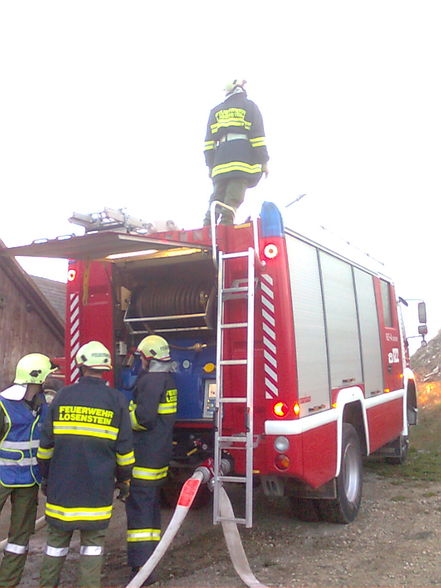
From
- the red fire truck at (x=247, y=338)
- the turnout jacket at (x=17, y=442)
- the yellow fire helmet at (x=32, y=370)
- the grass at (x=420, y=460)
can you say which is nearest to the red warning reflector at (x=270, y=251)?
the red fire truck at (x=247, y=338)

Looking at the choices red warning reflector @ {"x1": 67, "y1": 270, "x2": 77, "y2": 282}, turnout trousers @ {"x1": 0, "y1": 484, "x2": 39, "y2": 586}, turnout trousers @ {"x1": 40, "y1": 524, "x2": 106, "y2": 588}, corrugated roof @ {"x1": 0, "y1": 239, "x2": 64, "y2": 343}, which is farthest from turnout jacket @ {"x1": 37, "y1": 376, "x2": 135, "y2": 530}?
corrugated roof @ {"x1": 0, "y1": 239, "x2": 64, "y2": 343}

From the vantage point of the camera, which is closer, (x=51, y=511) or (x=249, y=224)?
(x=51, y=511)

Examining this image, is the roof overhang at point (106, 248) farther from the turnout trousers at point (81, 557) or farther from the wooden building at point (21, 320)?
the wooden building at point (21, 320)

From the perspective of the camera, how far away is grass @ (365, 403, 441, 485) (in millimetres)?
7836

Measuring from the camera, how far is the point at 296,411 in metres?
4.61

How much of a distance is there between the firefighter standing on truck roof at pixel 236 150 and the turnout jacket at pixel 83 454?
2.79 m

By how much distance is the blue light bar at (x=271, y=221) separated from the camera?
4.83 metres

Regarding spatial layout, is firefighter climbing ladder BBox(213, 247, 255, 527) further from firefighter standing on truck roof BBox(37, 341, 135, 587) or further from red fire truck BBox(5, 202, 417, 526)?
firefighter standing on truck roof BBox(37, 341, 135, 587)

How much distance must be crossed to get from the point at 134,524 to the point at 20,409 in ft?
4.13

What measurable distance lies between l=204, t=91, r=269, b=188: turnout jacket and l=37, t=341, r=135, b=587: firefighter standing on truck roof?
3.18 m

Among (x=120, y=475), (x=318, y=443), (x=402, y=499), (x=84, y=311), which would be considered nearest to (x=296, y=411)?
(x=318, y=443)

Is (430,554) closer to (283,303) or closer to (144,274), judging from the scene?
(283,303)

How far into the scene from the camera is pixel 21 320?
11.1 meters

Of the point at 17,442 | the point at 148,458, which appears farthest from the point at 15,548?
the point at 148,458
